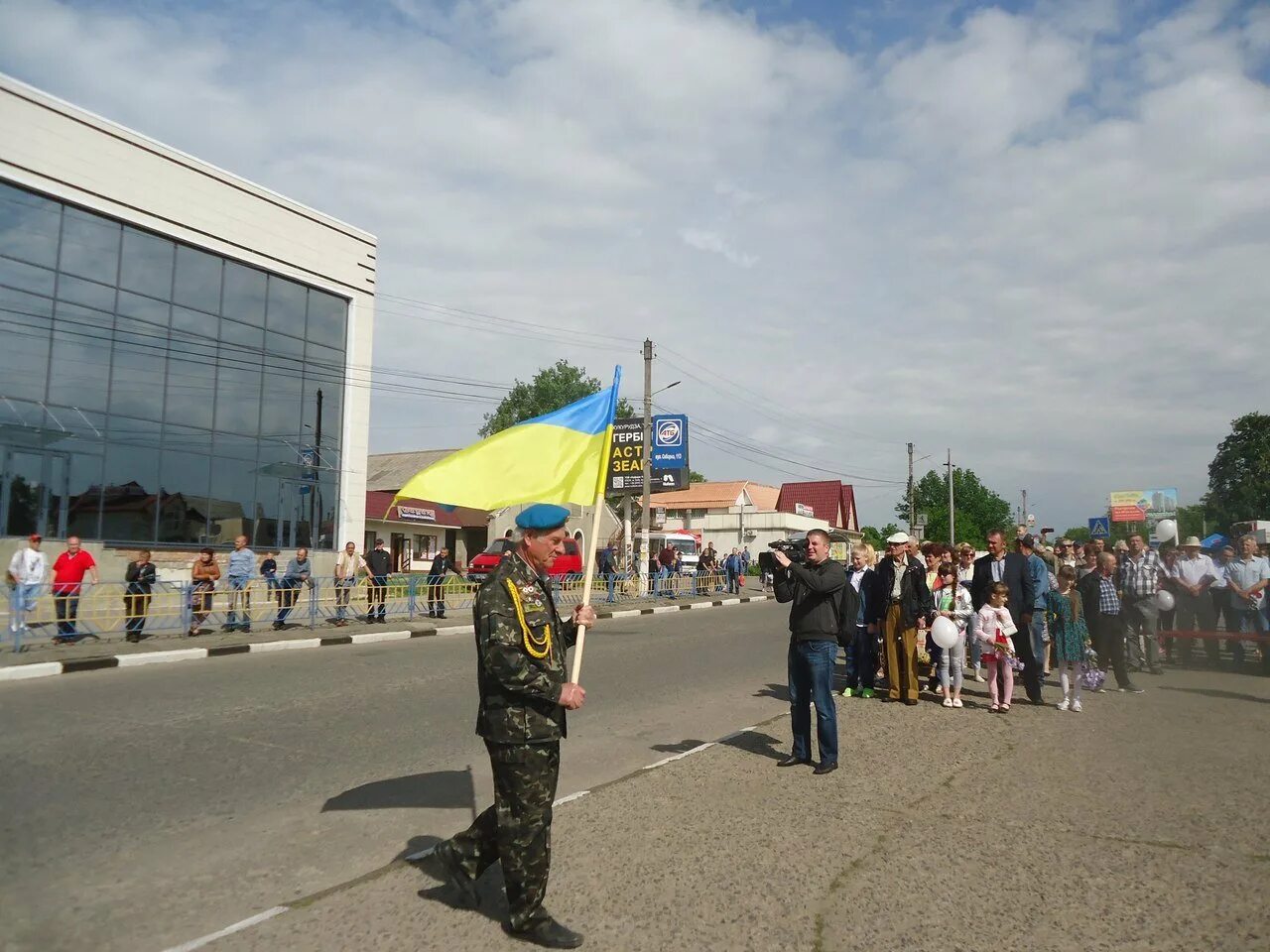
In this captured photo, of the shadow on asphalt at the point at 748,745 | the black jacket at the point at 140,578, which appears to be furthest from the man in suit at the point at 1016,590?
the black jacket at the point at 140,578

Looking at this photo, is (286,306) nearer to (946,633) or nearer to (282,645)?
(282,645)

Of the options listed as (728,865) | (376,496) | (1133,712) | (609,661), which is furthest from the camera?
(376,496)

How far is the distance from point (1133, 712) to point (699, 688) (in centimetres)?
477

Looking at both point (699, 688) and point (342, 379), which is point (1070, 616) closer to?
point (699, 688)

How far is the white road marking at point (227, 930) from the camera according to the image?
144 inches

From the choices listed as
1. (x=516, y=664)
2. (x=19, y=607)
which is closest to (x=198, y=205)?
(x=19, y=607)

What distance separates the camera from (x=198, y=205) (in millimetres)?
24594

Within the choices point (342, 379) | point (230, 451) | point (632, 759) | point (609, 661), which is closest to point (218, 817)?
point (632, 759)

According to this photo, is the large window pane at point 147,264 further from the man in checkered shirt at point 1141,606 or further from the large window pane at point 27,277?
the man in checkered shirt at point 1141,606

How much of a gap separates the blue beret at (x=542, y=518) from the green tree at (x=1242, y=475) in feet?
248

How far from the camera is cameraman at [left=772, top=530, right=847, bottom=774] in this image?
6.62 metres

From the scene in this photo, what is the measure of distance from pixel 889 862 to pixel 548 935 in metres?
1.95

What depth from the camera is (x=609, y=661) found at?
13.4m

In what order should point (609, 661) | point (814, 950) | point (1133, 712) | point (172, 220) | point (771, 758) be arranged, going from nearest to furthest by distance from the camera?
point (814, 950) → point (771, 758) → point (1133, 712) → point (609, 661) → point (172, 220)
